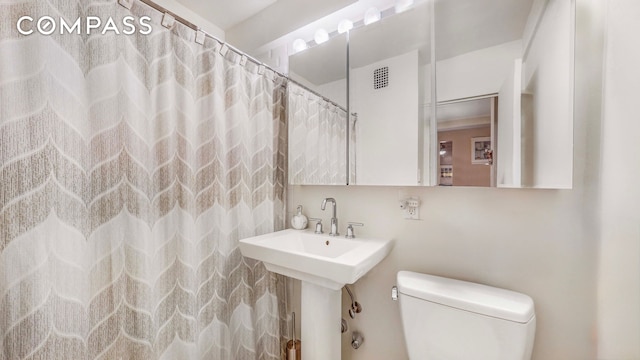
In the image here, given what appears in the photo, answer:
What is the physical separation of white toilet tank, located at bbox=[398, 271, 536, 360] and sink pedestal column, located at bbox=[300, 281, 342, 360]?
0.34 m

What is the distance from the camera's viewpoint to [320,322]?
1187mm

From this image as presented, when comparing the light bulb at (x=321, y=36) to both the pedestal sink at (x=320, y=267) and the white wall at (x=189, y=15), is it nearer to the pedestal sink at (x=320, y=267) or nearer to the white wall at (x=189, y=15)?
the white wall at (x=189, y=15)

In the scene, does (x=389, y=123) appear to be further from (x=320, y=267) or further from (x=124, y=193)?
(x=124, y=193)

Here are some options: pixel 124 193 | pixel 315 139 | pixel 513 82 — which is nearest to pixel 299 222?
pixel 315 139

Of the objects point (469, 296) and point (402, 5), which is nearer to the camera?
point (469, 296)

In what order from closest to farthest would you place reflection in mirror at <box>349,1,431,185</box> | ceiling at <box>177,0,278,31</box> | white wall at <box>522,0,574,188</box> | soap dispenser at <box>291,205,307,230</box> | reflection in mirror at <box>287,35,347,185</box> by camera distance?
white wall at <box>522,0,574,188</box>
reflection in mirror at <box>349,1,431,185</box>
reflection in mirror at <box>287,35,347,185</box>
soap dispenser at <box>291,205,307,230</box>
ceiling at <box>177,0,278,31</box>

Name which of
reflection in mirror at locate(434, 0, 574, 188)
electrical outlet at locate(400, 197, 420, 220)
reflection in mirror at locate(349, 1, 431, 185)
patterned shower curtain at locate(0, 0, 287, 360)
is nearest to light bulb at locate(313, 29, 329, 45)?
reflection in mirror at locate(349, 1, 431, 185)

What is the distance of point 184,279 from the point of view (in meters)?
A: 1.10

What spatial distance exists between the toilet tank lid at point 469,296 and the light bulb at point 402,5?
1283 millimetres

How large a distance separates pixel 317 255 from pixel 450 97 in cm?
93

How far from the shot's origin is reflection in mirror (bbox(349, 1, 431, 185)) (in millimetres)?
1147

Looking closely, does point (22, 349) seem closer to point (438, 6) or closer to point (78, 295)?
point (78, 295)

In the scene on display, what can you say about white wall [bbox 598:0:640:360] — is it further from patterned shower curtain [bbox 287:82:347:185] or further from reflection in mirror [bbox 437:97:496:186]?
patterned shower curtain [bbox 287:82:347:185]

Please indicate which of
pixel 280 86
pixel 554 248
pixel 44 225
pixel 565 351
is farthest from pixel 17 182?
pixel 565 351
